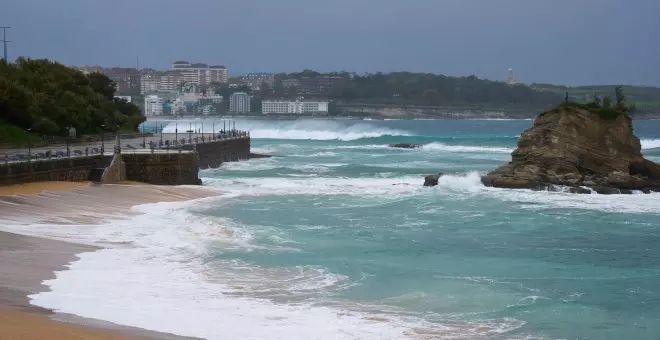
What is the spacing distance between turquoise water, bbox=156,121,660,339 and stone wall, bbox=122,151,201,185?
1776 mm

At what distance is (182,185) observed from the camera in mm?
38000

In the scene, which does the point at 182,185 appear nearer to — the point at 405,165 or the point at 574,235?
the point at 574,235

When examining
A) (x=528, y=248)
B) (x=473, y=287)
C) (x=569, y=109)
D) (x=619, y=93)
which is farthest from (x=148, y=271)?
(x=619, y=93)

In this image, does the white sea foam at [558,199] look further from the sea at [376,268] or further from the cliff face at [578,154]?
the cliff face at [578,154]

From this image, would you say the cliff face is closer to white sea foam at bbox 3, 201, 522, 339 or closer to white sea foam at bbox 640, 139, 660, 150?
white sea foam at bbox 3, 201, 522, 339

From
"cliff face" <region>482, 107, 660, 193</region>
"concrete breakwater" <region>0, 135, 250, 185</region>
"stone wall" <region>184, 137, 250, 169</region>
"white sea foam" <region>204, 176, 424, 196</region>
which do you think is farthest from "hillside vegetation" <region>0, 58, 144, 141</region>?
"cliff face" <region>482, 107, 660, 193</region>

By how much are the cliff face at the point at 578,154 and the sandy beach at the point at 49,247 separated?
13.5 m

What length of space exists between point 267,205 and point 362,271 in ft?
44.0

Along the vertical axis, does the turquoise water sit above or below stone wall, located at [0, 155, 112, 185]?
below

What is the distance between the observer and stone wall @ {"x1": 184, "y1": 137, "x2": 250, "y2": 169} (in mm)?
52494

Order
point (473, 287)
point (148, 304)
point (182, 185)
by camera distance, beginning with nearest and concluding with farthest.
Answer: point (148, 304), point (473, 287), point (182, 185)

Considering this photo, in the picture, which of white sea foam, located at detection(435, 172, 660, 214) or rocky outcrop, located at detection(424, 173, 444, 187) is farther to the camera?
rocky outcrop, located at detection(424, 173, 444, 187)

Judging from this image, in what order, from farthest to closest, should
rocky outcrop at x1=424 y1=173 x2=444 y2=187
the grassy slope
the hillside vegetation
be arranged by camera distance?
the hillside vegetation
the grassy slope
rocky outcrop at x1=424 y1=173 x2=444 y2=187

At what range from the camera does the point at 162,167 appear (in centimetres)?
3791
